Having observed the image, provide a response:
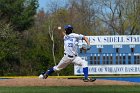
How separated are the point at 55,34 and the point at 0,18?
7.47 metres

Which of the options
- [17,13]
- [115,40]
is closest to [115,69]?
[115,40]

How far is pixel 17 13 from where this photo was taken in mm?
51969

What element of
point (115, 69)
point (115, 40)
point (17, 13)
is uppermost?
point (17, 13)

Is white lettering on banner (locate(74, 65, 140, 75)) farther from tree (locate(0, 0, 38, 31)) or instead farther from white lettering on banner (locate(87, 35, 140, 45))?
tree (locate(0, 0, 38, 31))

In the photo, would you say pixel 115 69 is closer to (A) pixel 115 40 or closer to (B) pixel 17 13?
(A) pixel 115 40

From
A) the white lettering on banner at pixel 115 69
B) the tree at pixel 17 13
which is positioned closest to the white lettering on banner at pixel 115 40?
the white lettering on banner at pixel 115 69

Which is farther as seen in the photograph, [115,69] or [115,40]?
[115,69]

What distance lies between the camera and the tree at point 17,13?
5112 centimetres

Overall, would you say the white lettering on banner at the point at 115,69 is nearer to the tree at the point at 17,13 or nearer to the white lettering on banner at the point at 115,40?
the white lettering on banner at the point at 115,40

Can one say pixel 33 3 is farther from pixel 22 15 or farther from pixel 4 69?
pixel 4 69

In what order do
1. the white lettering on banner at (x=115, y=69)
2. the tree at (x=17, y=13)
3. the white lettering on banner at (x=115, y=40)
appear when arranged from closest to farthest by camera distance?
the white lettering on banner at (x=115, y=40) < the white lettering on banner at (x=115, y=69) < the tree at (x=17, y=13)

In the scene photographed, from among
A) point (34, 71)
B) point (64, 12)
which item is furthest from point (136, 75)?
point (64, 12)

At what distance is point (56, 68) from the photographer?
54.6 feet

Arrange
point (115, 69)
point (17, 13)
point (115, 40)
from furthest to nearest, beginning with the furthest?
point (17, 13)
point (115, 69)
point (115, 40)
